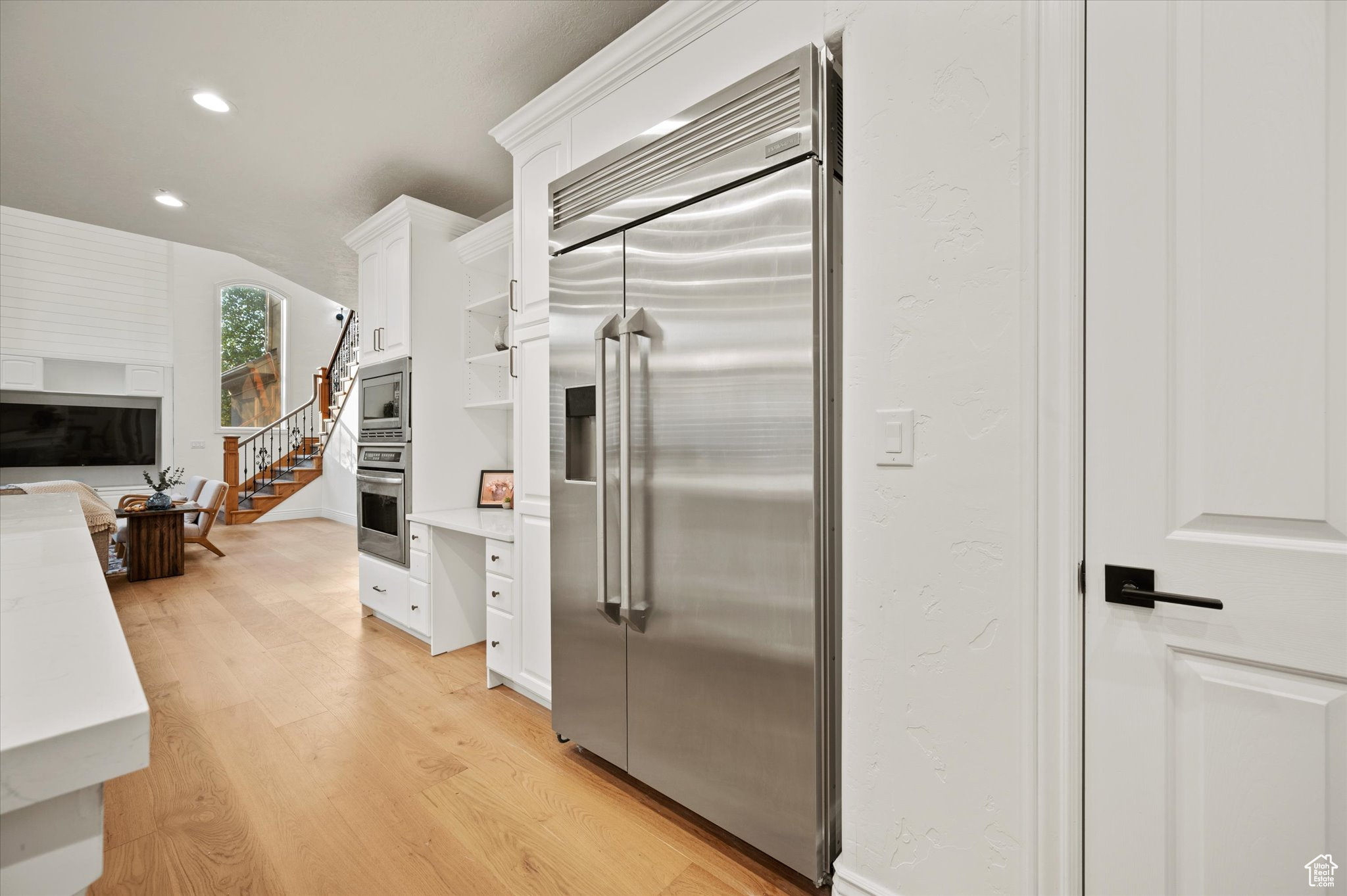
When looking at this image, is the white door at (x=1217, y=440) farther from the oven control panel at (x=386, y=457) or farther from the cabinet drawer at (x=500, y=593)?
the oven control panel at (x=386, y=457)

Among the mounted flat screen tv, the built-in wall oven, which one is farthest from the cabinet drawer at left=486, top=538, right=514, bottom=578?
the mounted flat screen tv

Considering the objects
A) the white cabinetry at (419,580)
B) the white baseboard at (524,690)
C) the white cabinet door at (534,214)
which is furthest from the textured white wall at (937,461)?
the white cabinetry at (419,580)

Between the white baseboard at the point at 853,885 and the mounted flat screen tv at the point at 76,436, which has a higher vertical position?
the mounted flat screen tv at the point at 76,436

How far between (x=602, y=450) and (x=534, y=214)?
1.24m

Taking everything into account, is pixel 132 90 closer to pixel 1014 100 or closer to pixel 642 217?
pixel 642 217

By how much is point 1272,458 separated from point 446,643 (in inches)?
133

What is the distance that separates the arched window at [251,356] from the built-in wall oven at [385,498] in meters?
6.30

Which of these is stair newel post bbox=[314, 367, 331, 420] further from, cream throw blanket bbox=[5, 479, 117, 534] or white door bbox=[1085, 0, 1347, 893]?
white door bbox=[1085, 0, 1347, 893]

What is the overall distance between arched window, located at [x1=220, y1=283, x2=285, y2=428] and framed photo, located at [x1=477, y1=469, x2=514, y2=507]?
276 inches

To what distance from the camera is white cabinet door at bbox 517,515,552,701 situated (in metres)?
2.35

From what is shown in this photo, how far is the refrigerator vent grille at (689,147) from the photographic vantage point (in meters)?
1.47

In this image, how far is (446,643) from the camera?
3.23 meters

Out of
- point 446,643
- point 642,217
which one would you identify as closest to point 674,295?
point 642,217

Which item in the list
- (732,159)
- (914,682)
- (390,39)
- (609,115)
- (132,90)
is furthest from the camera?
(132,90)
